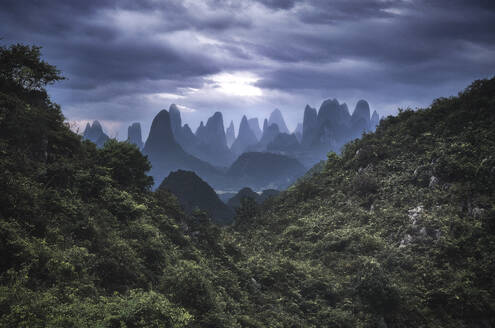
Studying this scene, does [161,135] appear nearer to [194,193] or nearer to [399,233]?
[194,193]

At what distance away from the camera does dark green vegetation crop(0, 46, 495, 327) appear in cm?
670

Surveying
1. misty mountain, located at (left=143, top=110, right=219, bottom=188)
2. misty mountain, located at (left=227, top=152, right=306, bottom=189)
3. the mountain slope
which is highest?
misty mountain, located at (left=143, top=110, right=219, bottom=188)

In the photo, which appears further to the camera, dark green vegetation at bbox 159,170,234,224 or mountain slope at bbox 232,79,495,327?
dark green vegetation at bbox 159,170,234,224

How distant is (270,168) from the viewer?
183000mm

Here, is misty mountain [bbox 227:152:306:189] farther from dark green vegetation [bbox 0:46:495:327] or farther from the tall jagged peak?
dark green vegetation [bbox 0:46:495:327]

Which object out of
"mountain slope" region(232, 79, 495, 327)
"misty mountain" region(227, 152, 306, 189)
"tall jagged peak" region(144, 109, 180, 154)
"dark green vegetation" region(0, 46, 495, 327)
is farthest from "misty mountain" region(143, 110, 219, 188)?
"dark green vegetation" region(0, 46, 495, 327)

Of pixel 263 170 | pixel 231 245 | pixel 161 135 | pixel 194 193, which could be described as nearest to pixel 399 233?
pixel 231 245

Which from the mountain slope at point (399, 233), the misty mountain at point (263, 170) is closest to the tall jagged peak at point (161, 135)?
the misty mountain at point (263, 170)

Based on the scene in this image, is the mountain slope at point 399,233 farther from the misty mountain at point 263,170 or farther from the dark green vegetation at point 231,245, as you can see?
the misty mountain at point 263,170

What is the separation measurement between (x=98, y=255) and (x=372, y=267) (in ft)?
37.2

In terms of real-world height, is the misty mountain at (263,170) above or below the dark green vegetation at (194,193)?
above

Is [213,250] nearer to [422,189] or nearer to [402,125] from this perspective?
[422,189]

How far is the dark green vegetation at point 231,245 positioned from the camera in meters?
6.70

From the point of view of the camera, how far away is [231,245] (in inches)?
698
